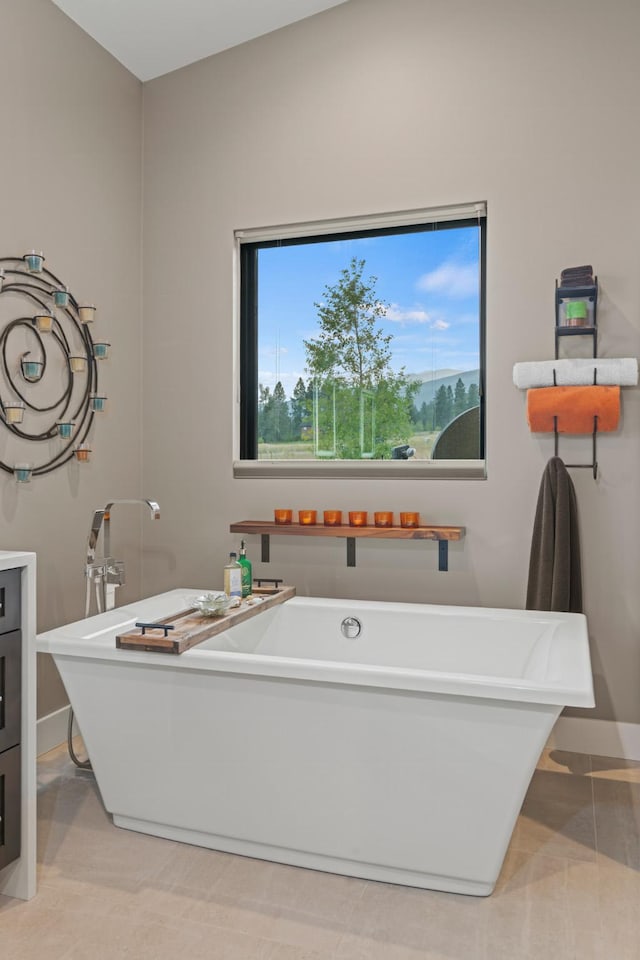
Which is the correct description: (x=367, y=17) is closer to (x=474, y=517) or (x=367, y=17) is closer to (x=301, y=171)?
(x=301, y=171)

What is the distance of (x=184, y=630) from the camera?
89.4 inches

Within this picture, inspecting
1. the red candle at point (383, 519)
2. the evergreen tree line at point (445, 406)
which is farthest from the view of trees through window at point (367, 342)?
the red candle at point (383, 519)

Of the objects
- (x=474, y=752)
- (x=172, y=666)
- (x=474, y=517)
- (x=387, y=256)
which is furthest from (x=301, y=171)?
(x=474, y=752)

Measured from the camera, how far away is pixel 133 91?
3482 millimetres

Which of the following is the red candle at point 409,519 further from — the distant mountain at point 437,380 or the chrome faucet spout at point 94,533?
the chrome faucet spout at point 94,533

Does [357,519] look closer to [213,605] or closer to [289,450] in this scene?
[289,450]

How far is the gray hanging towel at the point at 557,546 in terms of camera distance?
111 inches

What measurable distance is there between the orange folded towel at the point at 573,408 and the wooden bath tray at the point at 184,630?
1.27 m

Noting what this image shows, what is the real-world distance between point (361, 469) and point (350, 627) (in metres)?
0.75

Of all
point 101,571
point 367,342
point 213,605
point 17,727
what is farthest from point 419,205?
point 17,727

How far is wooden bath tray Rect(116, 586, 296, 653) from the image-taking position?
212cm

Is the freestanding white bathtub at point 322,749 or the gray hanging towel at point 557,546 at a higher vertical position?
the gray hanging towel at point 557,546

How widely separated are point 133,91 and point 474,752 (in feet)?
10.7

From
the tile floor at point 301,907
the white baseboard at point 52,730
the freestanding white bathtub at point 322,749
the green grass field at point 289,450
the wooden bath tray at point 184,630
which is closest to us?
the tile floor at point 301,907
